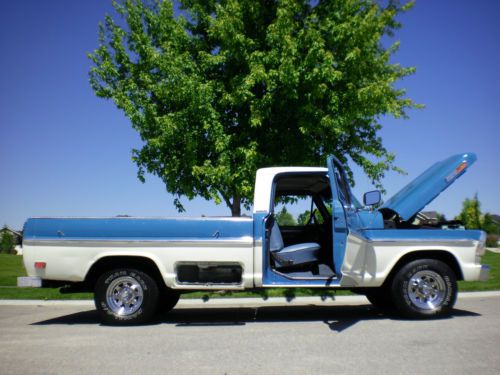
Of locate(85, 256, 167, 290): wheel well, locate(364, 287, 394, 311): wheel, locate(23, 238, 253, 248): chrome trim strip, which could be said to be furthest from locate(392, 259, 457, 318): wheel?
locate(85, 256, 167, 290): wheel well

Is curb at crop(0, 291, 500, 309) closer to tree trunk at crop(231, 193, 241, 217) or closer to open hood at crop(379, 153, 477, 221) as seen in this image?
open hood at crop(379, 153, 477, 221)

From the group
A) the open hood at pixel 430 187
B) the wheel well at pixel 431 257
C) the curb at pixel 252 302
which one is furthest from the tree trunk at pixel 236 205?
the wheel well at pixel 431 257

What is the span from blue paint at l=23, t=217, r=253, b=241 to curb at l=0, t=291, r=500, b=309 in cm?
273

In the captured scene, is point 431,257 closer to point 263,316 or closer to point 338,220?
point 338,220

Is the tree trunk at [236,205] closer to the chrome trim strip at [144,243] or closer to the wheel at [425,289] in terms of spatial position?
the chrome trim strip at [144,243]

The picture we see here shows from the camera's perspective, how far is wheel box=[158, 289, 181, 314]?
268 inches

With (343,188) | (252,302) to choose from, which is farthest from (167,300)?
(343,188)

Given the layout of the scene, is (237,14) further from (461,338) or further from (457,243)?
(461,338)

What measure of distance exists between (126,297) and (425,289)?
13.7 ft

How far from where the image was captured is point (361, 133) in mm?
12664

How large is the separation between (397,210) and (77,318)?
17.2ft

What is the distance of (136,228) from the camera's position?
19.7 ft

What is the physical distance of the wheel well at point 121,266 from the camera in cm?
614

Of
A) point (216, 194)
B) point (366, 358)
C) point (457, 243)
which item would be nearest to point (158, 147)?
point (216, 194)
